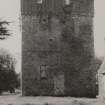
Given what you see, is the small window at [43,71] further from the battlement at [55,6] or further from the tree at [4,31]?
the tree at [4,31]

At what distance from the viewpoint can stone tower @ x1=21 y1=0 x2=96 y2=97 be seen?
29766 millimetres

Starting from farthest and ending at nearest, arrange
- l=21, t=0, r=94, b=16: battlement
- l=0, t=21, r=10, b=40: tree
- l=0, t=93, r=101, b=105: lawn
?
l=21, t=0, r=94, b=16: battlement → l=0, t=93, r=101, b=105: lawn → l=0, t=21, r=10, b=40: tree

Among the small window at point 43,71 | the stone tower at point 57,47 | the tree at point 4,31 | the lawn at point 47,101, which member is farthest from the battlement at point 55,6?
the tree at point 4,31

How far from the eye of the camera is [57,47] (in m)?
30.0

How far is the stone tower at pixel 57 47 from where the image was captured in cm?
2977

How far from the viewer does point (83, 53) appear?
3012cm

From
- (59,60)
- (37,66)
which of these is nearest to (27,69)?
(37,66)

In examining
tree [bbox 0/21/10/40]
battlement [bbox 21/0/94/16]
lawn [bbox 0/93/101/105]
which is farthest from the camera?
battlement [bbox 21/0/94/16]

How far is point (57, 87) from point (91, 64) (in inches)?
139

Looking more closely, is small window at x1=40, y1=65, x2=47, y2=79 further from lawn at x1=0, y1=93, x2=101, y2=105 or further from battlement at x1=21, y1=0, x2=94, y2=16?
battlement at x1=21, y1=0, x2=94, y2=16

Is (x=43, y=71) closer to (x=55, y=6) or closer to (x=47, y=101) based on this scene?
(x=55, y=6)

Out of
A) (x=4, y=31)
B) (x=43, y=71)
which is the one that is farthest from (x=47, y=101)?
(x=4, y=31)

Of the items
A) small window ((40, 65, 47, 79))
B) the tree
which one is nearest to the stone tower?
small window ((40, 65, 47, 79))

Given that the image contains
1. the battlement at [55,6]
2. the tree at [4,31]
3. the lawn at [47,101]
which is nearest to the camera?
the tree at [4,31]
